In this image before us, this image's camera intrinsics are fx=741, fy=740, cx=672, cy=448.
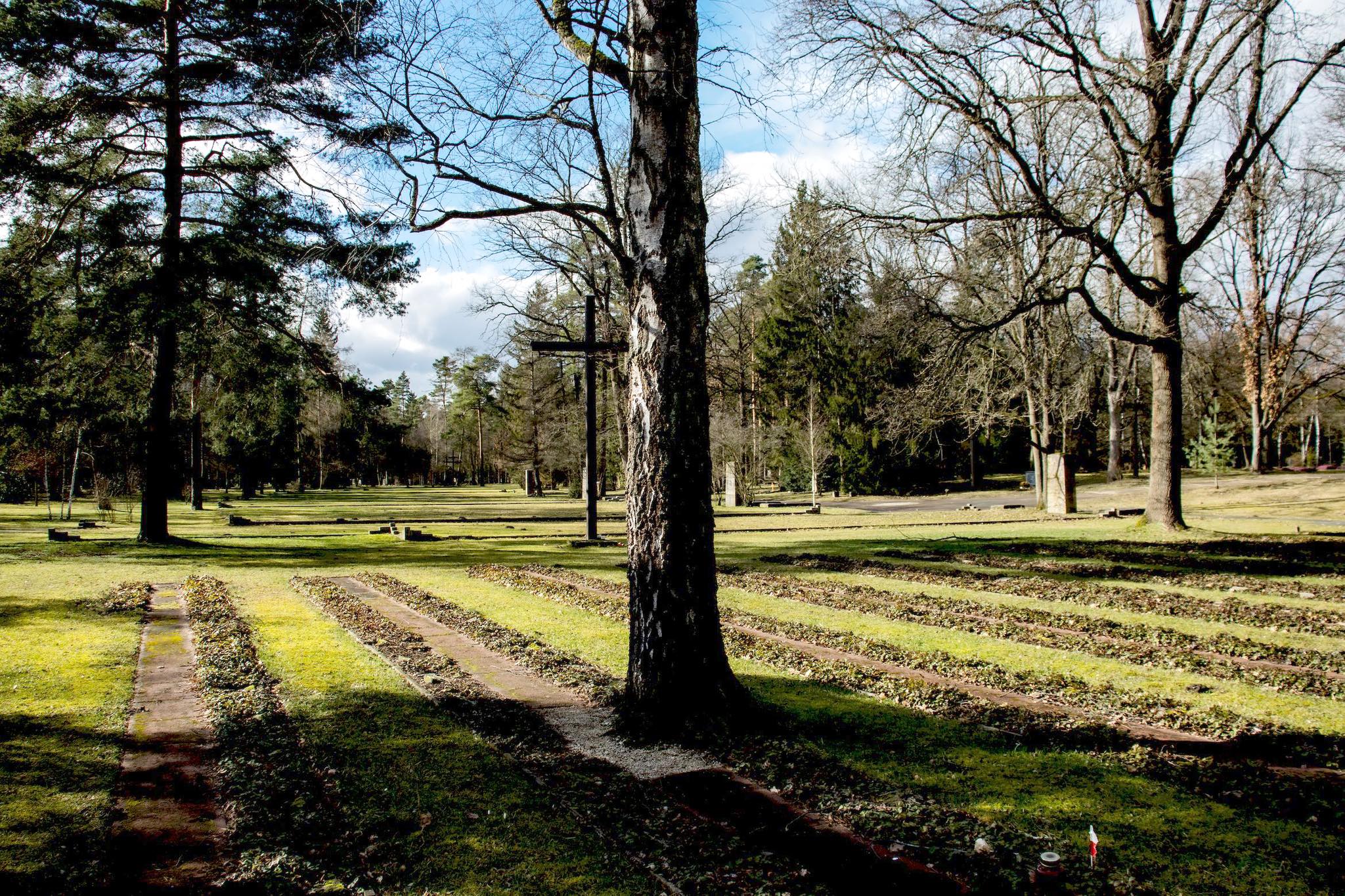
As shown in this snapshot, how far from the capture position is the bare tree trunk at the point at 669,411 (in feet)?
14.2

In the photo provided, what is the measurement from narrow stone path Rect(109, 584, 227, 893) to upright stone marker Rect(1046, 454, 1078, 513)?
828 inches

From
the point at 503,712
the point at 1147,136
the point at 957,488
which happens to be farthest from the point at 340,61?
the point at 957,488

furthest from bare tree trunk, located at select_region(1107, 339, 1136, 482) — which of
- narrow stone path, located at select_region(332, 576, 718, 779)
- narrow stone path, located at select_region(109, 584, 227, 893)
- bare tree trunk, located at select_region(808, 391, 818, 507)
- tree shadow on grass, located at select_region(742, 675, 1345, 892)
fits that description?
narrow stone path, located at select_region(109, 584, 227, 893)

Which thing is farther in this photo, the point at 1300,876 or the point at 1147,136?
the point at 1147,136

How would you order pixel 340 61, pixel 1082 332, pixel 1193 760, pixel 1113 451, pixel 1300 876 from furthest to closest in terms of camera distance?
pixel 1113 451
pixel 1082 332
pixel 340 61
pixel 1193 760
pixel 1300 876

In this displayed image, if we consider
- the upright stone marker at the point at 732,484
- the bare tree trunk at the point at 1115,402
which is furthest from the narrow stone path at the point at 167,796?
the bare tree trunk at the point at 1115,402

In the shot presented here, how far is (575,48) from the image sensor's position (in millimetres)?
5199

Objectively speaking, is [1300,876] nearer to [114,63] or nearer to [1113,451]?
[114,63]

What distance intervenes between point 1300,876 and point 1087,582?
7155 mm

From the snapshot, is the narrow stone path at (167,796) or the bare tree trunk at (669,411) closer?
the narrow stone path at (167,796)

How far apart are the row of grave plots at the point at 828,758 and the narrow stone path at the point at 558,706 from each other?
0.03m

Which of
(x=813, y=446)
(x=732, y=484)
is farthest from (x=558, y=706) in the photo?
(x=732, y=484)

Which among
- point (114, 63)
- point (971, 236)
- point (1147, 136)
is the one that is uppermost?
point (114, 63)

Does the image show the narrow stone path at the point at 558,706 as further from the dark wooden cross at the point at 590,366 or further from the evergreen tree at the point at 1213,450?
the evergreen tree at the point at 1213,450
